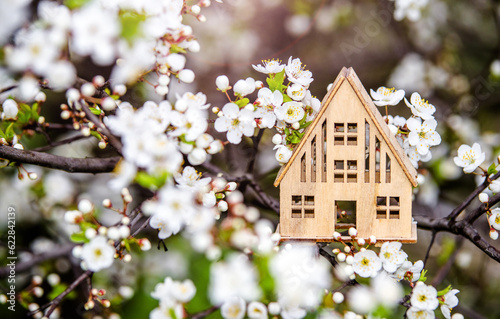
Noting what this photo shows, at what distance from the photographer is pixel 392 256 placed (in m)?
1.00

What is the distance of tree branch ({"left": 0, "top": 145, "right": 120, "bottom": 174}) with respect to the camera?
103 cm

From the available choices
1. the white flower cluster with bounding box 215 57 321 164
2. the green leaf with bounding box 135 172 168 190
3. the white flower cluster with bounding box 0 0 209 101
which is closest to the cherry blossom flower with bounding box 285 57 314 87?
the white flower cluster with bounding box 215 57 321 164

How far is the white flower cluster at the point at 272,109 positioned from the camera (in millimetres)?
998

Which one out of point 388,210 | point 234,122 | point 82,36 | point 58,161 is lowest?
point 388,210

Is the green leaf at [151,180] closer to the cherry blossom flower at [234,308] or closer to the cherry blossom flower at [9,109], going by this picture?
the cherry blossom flower at [234,308]

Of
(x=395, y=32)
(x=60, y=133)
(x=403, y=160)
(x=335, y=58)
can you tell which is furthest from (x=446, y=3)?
(x=60, y=133)

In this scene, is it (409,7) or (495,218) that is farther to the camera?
(409,7)

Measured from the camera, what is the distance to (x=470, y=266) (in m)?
2.86

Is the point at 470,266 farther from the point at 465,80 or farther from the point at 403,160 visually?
the point at 403,160

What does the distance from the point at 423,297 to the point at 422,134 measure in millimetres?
425

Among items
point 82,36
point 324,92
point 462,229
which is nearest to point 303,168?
point 462,229

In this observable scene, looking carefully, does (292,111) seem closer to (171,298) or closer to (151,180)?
(151,180)

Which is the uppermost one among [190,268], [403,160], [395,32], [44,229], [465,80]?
[403,160]

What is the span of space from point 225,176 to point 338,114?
18.0 inches
